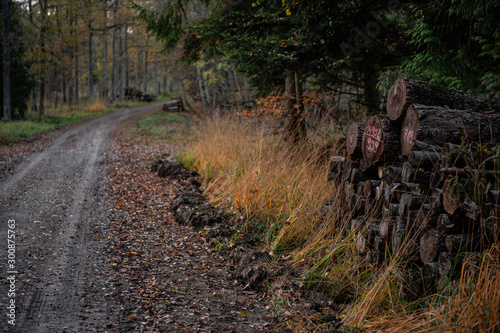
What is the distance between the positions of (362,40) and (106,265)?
601 cm

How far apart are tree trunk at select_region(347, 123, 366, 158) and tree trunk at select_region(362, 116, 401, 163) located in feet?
0.74

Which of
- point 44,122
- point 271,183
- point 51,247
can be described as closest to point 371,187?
point 271,183

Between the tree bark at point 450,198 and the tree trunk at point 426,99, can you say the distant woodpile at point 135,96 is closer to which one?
the tree trunk at point 426,99

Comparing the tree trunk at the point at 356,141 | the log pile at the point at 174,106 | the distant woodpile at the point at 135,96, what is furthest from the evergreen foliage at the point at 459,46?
the distant woodpile at the point at 135,96

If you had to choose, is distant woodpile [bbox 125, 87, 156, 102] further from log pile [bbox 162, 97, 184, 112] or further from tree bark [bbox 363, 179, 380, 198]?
tree bark [bbox 363, 179, 380, 198]

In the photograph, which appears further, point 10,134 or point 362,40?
point 10,134

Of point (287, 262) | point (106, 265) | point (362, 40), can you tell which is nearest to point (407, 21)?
point (362, 40)

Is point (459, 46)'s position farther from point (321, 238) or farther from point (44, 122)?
point (44, 122)

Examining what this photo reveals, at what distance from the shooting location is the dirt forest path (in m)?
3.11

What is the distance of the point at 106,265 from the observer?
162 inches

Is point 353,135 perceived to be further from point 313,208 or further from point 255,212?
point 255,212

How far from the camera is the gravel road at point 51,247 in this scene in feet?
10.0

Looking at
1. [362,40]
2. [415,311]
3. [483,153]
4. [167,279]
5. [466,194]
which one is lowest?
[167,279]

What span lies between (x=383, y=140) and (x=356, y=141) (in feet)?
1.86
